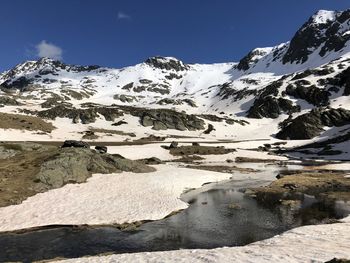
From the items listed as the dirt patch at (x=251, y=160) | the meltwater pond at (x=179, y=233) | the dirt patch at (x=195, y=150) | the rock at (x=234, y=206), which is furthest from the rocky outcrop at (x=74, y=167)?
the dirt patch at (x=251, y=160)

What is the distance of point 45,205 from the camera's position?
33.2 meters

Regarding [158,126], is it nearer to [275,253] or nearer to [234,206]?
[234,206]

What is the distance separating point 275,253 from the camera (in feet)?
63.3

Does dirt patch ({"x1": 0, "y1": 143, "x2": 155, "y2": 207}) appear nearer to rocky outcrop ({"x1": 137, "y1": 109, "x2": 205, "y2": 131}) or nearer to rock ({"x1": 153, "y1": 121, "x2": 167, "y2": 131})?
rock ({"x1": 153, "y1": 121, "x2": 167, "y2": 131})

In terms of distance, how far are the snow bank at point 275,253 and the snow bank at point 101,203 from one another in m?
9.87

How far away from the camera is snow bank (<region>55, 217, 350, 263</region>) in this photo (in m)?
18.5

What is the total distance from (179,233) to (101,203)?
9.47 meters

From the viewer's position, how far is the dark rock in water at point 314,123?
133 meters

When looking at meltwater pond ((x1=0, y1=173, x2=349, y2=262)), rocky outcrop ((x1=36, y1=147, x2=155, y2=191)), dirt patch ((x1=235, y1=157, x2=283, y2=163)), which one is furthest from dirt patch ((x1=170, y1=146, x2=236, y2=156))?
meltwater pond ((x1=0, y1=173, x2=349, y2=262))

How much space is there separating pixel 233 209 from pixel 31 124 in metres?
92.5

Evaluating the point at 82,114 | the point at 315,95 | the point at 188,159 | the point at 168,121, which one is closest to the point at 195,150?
the point at 188,159

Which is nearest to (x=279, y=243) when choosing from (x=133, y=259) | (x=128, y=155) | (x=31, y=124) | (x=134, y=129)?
(x=133, y=259)

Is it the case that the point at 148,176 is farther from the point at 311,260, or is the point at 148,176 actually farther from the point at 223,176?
the point at 311,260

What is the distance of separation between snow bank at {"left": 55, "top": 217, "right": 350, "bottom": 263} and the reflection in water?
11.6ft
